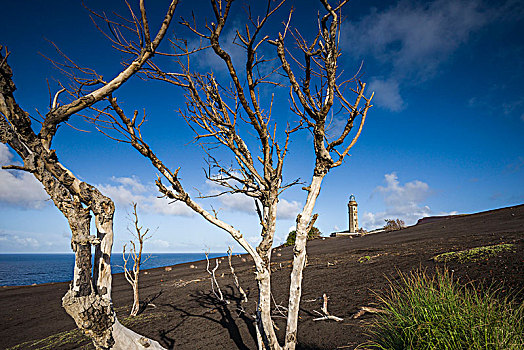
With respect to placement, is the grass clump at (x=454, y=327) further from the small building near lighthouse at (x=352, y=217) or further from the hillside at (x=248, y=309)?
the small building near lighthouse at (x=352, y=217)

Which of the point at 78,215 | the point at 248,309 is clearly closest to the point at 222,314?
the point at 248,309

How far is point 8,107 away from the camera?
7.19ft

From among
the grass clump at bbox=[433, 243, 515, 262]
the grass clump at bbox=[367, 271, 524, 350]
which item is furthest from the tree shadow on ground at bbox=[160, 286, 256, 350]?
the grass clump at bbox=[433, 243, 515, 262]

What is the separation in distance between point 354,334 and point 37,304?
15929mm

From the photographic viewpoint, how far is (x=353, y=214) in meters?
34.6

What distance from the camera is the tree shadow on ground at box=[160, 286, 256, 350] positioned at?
6832mm

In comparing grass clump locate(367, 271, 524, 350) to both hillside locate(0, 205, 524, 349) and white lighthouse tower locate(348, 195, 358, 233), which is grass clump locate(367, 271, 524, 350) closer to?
hillside locate(0, 205, 524, 349)

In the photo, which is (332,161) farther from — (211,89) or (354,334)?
(354,334)

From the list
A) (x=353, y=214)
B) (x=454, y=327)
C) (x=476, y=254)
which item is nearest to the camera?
(x=454, y=327)

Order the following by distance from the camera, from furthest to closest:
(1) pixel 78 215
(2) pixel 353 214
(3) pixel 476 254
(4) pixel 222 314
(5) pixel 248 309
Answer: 1. (2) pixel 353 214
2. (5) pixel 248 309
3. (4) pixel 222 314
4. (3) pixel 476 254
5. (1) pixel 78 215

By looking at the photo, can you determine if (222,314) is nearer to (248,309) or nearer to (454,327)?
(248,309)

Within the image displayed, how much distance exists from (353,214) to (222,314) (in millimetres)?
28662

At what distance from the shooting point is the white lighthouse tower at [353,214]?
112 feet

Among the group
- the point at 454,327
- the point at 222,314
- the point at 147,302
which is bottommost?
the point at 147,302
